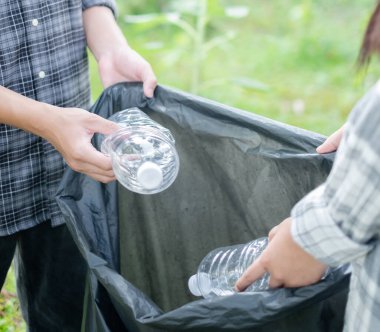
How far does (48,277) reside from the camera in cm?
182

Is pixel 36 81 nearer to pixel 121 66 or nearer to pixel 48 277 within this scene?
pixel 121 66

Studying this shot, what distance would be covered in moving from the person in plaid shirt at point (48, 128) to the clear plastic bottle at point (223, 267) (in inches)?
12.1

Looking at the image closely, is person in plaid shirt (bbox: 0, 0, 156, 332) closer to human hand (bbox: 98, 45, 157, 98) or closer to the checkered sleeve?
human hand (bbox: 98, 45, 157, 98)

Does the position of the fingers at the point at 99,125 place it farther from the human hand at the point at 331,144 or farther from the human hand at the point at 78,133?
the human hand at the point at 331,144

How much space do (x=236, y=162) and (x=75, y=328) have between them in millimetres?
621

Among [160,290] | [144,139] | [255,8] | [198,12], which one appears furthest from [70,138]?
[255,8]

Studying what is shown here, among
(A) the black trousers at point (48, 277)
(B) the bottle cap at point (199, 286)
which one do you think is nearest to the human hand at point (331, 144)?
(B) the bottle cap at point (199, 286)

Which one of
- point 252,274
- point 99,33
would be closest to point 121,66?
point 99,33

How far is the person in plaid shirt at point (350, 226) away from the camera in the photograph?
979mm

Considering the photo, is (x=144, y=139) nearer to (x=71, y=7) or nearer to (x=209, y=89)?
(x=71, y=7)

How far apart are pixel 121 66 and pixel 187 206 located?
356mm

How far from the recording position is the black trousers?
1.77 metres

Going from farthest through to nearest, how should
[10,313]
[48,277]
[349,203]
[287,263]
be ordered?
[10,313], [48,277], [287,263], [349,203]

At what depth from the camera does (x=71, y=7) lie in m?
1.66
